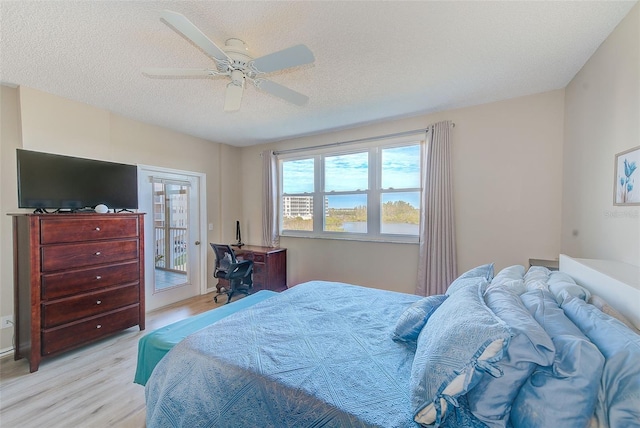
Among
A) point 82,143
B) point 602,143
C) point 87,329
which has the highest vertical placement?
point 82,143

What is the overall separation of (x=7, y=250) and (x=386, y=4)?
12.8ft

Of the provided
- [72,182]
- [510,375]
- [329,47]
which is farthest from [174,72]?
[510,375]

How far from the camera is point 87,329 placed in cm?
259

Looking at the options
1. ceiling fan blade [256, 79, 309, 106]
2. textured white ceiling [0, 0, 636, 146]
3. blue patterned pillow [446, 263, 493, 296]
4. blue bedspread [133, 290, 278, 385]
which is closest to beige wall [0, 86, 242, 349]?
textured white ceiling [0, 0, 636, 146]

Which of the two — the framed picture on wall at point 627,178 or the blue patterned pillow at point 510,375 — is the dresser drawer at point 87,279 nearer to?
the blue patterned pillow at point 510,375

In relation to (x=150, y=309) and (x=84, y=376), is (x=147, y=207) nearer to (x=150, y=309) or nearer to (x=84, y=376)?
(x=150, y=309)

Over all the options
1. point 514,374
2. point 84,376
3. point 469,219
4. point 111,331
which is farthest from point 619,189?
point 111,331

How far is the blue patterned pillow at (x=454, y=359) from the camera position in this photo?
86 cm

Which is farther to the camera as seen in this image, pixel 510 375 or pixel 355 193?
pixel 355 193

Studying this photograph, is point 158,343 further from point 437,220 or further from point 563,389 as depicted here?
point 437,220

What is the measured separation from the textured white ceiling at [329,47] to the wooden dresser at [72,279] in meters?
1.31

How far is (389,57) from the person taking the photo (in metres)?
2.05

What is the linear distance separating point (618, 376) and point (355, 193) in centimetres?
326

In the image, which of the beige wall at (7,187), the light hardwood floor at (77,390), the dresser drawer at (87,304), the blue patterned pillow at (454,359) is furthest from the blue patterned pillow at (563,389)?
the beige wall at (7,187)
